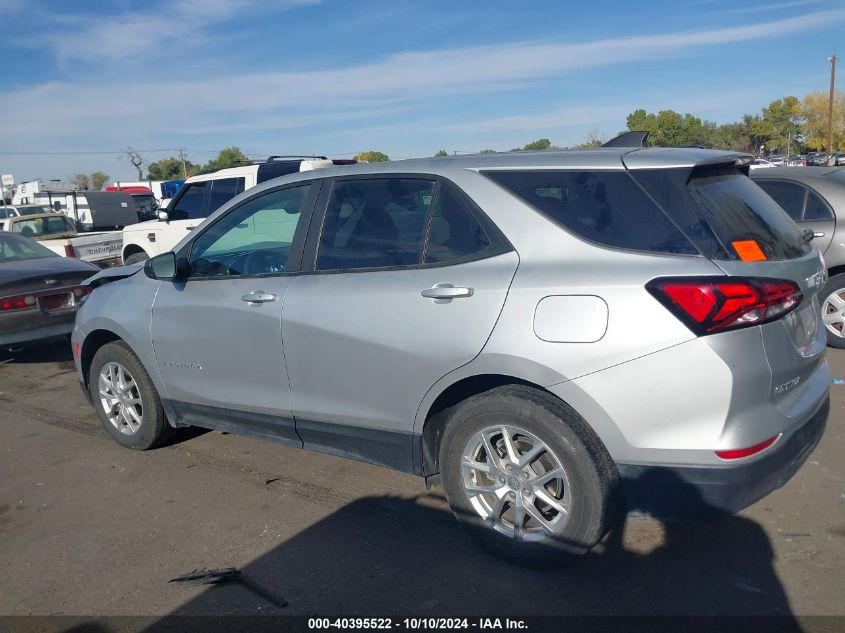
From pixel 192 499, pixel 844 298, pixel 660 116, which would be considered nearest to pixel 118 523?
pixel 192 499

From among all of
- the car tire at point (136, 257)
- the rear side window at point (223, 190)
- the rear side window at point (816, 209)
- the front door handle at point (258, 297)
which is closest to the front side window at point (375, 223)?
the front door handle at point (258, 297)

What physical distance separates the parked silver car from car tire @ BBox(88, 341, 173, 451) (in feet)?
19.0

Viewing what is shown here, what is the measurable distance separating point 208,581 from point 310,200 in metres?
2.04

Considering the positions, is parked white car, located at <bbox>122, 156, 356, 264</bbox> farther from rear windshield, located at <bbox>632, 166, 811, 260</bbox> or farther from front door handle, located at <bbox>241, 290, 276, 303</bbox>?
rear windshield, located at <bbox>632, 166, 811, 260</bbox>

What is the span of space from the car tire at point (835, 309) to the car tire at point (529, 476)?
188 inches

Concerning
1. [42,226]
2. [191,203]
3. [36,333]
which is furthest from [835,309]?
[42,226]

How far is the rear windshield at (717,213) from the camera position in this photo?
2.90 metres

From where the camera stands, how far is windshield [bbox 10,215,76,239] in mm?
13070

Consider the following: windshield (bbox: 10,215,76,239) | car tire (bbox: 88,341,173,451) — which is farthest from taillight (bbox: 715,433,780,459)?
windshield (bbox: 10,215,76,239)

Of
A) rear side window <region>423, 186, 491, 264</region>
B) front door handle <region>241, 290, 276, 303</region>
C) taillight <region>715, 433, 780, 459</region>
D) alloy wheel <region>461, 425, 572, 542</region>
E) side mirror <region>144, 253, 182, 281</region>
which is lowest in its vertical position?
alloy wheel <region>461, 425, 572, 542</region>

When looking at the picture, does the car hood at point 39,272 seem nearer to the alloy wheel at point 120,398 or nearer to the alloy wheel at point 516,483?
the alloy wheel at point 120,398

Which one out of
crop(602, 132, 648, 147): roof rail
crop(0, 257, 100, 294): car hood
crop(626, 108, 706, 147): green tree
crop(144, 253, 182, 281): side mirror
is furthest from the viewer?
crop(626, 108, 706, 147): green tree

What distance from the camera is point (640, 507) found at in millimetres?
3000

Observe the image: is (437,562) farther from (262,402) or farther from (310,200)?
(310,200)
